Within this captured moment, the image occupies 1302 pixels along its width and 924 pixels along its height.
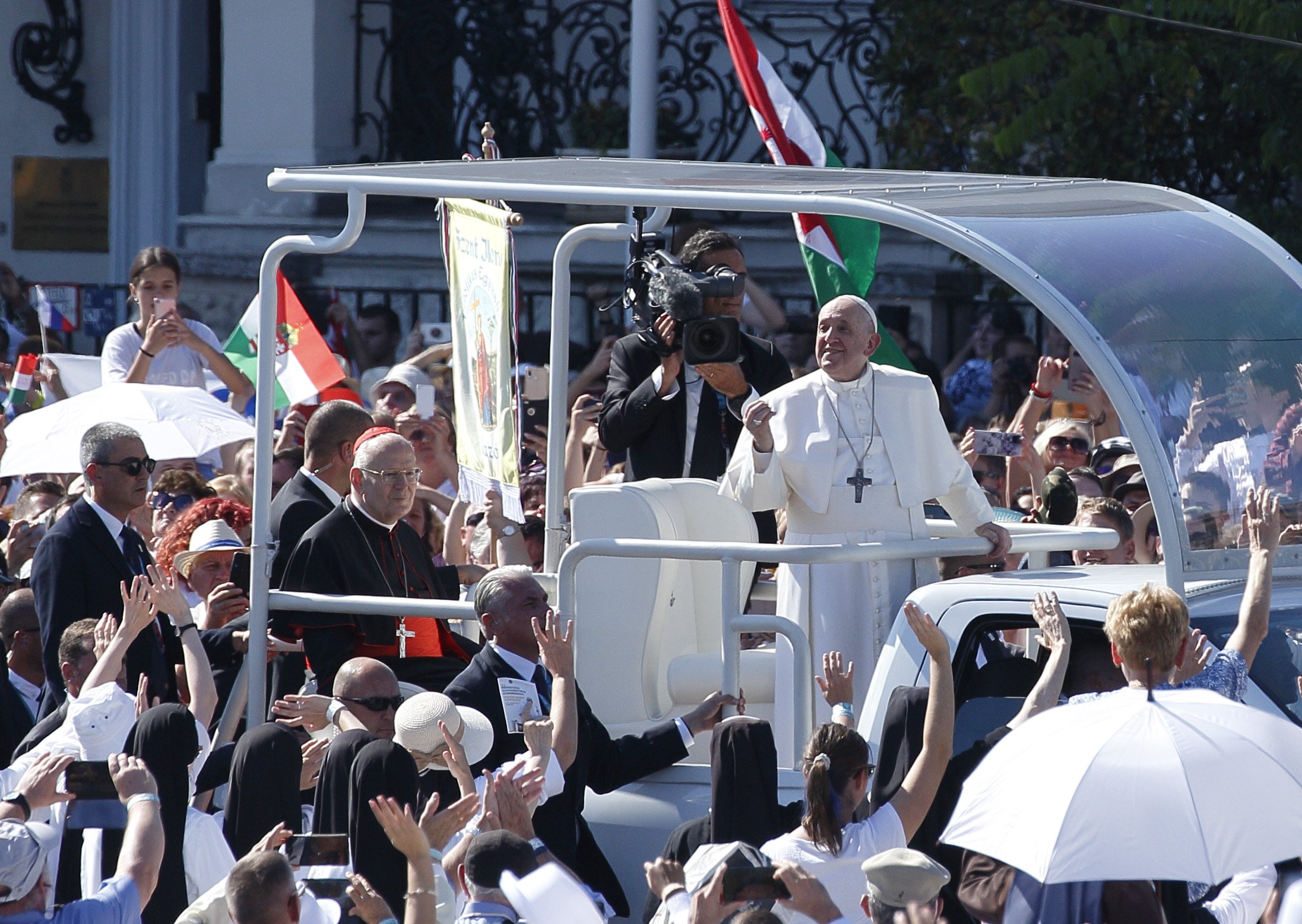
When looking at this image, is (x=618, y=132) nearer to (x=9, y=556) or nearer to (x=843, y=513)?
(x=9, y=556)

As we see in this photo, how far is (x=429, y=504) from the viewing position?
952 centimetres

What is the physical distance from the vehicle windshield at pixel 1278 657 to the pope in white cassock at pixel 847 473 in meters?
0.94

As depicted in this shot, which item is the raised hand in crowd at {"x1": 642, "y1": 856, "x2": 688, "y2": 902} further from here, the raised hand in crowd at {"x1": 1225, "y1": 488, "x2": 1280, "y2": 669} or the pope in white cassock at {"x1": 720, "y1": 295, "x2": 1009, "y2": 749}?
the pope in white cassock at {"x1": 720, "y1": 295, "x2": 1009, "y2": 749}

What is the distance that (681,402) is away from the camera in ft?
25.5

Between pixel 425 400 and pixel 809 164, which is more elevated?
pixel 809 164

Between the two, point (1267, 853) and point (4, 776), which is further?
point (4, 776)

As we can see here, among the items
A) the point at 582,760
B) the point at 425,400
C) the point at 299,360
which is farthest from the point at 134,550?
Answer: the point at 425,400

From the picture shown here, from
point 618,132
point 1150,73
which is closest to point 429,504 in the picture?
point 1150,73

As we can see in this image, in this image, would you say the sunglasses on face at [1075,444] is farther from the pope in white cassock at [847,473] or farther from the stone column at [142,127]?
A: the stone column at [142,127]

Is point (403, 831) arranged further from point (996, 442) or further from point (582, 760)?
point (996, 442)

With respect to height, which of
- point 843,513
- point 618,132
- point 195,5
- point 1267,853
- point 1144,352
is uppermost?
point 195,5

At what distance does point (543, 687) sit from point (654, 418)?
1.73 m

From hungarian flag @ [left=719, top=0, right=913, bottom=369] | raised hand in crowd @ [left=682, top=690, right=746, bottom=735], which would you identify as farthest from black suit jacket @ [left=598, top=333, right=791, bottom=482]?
raised hand in crowd @ [left=682, top=690, right=746, bottom=735]

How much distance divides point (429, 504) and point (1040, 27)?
18.2 feet
